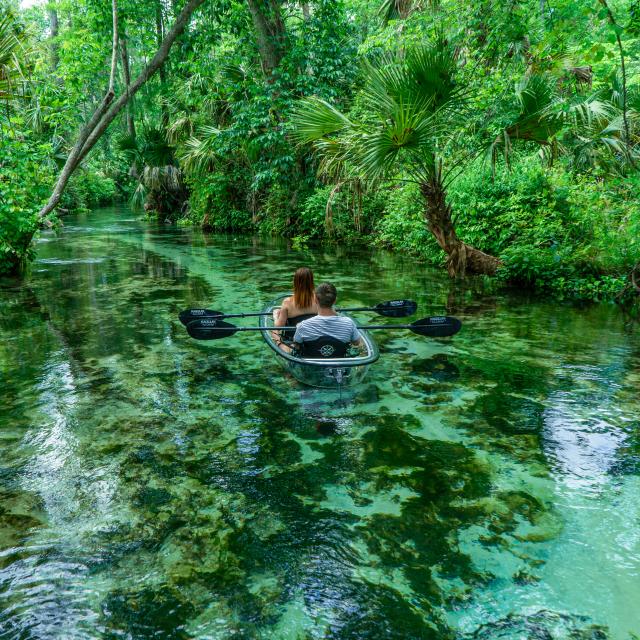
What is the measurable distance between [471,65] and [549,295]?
4244 mm

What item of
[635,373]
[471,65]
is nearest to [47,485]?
[635,373]

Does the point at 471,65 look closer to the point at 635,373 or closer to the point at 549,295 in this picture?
the point at 549,295

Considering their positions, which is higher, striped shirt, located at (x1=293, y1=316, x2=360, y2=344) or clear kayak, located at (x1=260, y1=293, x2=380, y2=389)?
striped shirt, located at (x1=293, y1=316, x2=360, y2=344)

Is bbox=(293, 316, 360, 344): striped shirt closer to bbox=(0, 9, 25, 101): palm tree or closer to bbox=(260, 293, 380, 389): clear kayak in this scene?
bbox=(260, 293, 380, 389): clear kayak

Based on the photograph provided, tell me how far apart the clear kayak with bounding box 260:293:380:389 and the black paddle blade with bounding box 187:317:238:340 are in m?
0.77

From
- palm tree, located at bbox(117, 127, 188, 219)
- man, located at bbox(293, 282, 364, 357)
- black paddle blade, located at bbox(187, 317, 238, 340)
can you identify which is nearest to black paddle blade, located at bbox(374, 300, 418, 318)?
man, located at bbox(293, 282, 364, 357)

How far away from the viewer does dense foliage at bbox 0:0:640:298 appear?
772 centimetres

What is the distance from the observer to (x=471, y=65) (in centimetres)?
921

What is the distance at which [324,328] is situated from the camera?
5281mm

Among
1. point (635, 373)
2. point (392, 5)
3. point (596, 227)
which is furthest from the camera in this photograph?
point (392, 5)

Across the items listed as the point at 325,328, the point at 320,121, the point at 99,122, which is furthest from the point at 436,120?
the point at 99,122

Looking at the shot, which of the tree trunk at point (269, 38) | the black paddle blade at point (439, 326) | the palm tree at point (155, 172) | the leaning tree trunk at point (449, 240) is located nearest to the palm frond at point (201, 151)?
the tree trunk at point (269, 38)

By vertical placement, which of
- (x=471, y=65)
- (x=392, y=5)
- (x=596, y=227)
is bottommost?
(x=596, y=227)

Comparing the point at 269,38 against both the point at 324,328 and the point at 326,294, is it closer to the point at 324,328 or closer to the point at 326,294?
the point at 326,294
